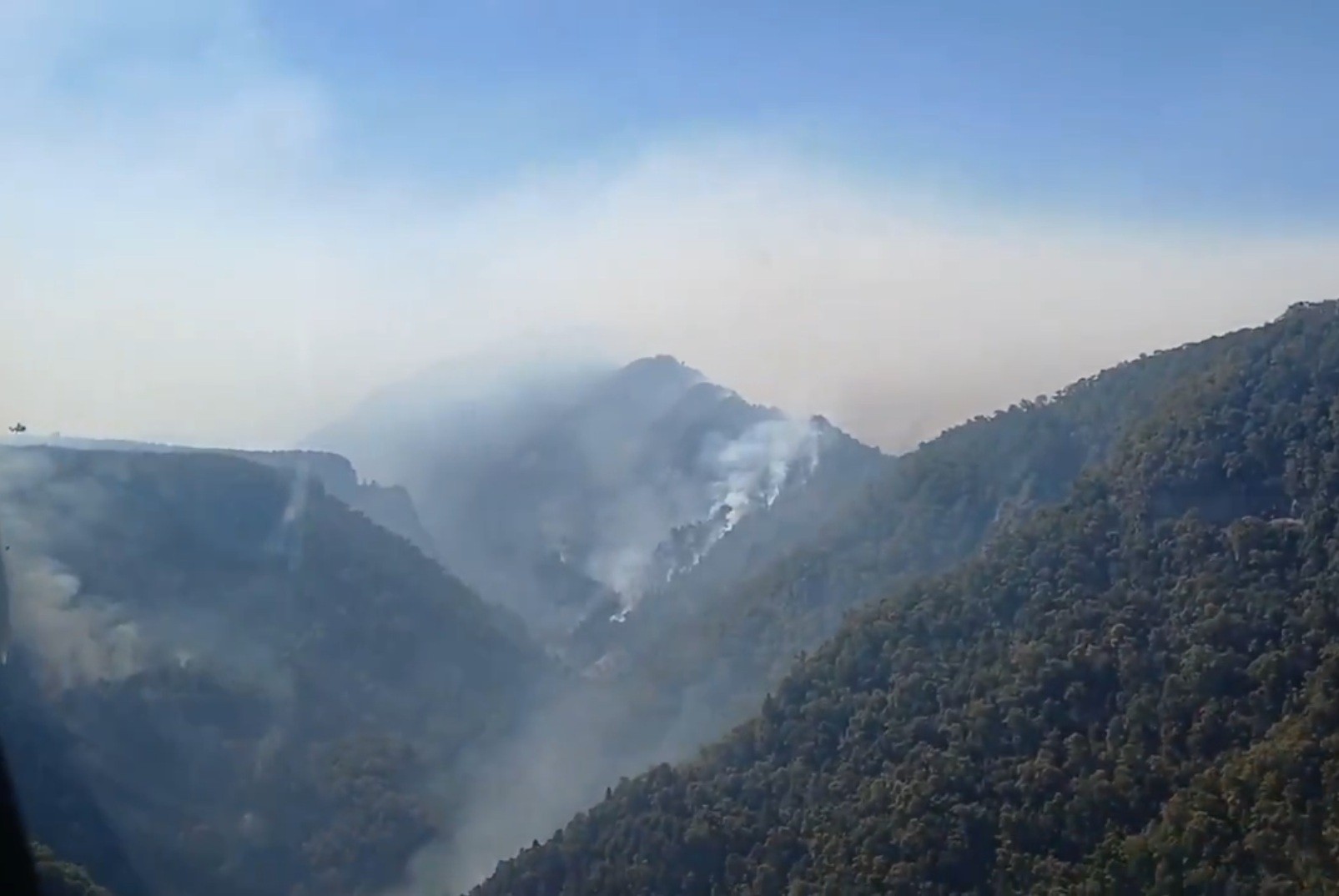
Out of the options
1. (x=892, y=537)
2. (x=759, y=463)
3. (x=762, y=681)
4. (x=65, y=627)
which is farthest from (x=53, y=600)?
(x=759, y=463)

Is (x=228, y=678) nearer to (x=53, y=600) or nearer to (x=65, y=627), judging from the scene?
(x=65, y=627)

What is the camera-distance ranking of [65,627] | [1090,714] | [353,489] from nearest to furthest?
[1090,714]
[65,627]
[353,489]

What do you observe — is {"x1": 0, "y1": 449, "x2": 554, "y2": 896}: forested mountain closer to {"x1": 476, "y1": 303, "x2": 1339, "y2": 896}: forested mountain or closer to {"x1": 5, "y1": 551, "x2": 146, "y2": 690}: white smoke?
{"x1": 5, "y1": 551, "x2": 146, "y2": 690}: white smoke

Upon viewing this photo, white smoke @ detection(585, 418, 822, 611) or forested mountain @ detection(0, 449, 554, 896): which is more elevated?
white smoke @ detection(585, 418, 822, 611)

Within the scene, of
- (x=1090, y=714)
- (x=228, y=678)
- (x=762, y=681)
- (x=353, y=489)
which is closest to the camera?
(x=1090, y=714)

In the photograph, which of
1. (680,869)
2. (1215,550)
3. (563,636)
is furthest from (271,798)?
(563,636)

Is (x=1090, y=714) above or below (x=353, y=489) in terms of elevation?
below

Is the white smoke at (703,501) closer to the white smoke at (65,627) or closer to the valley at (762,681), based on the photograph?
the valley at (762,681)

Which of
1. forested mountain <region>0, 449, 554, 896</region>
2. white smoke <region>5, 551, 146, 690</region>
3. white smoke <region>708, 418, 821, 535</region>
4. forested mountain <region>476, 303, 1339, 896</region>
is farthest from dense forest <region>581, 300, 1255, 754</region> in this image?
white smoke <region>708, 418, 821, 535</region>

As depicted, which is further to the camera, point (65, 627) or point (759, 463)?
point (759, 463)
